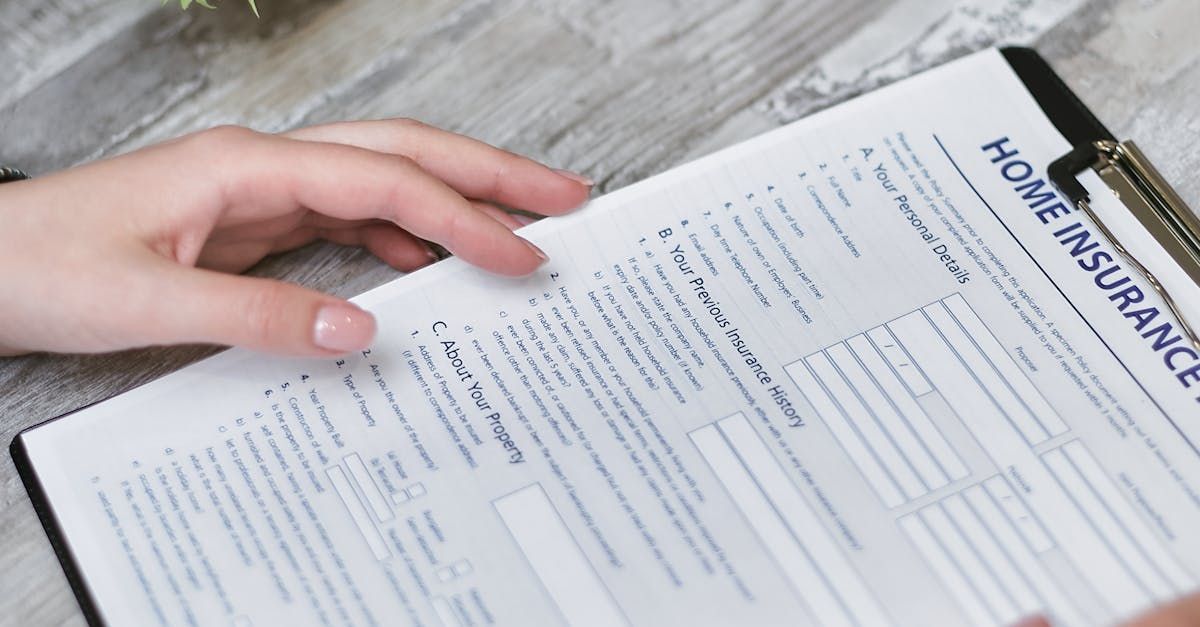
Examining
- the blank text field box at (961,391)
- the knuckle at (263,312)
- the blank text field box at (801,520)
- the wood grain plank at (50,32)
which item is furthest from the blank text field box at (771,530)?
the wood grain plank at (50,32)

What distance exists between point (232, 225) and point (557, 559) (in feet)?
0.83

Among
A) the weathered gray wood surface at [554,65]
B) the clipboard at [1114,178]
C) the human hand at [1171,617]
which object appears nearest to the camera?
the human hand at [1171,617]

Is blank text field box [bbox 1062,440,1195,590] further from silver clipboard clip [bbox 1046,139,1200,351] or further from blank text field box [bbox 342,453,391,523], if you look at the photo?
blank text field box [bbox 342,453,391,523]

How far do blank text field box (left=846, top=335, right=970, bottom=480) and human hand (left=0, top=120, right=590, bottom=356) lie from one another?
0.57ft

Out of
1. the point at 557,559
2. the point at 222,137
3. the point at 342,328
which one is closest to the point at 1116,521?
the point at 557,559

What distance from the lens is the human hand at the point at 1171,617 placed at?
1.48 ft

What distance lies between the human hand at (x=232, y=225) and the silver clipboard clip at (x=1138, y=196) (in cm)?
27

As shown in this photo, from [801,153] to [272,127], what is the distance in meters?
0.32

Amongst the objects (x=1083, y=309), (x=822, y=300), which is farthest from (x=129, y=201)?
(x=1083, y=309)

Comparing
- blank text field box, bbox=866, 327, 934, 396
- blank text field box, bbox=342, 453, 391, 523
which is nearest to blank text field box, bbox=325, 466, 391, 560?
blank text field box, bbox=342, 453, 391, 523

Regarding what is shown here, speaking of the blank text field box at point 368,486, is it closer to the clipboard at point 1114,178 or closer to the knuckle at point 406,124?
the knuckle at point 406,124

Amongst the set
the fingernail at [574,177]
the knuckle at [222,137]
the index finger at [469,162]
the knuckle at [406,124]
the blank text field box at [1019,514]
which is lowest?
the blank text field box at [1019,514]

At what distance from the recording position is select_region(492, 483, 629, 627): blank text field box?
0.48 meters

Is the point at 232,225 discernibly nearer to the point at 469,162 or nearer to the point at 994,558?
the point at 469,162
